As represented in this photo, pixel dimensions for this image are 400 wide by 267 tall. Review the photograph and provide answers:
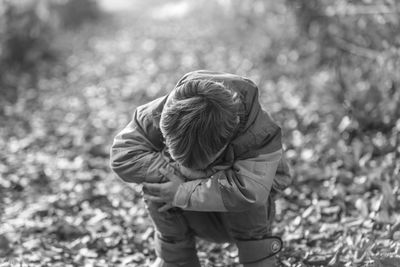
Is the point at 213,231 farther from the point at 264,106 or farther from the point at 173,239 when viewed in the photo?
the point at 264,106

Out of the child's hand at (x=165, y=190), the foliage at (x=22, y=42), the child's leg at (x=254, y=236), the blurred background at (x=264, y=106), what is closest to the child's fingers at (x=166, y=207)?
the child's hand at (x=165, y=190)

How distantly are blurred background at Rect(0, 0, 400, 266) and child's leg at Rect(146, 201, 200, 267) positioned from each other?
16.0 inches

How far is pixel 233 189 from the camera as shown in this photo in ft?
6.98

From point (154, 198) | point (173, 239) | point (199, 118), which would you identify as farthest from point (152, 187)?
point (199, 118)

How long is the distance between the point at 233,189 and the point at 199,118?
298 mm

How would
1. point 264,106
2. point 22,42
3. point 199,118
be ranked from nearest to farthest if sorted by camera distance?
1. point 199,118
2. point 264,106
3. point 22,42

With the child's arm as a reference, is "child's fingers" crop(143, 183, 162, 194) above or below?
below

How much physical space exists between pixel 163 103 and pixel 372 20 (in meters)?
2.89

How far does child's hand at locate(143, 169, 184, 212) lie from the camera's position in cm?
224

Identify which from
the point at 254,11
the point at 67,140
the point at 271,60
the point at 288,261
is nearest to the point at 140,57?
the point at 254,11

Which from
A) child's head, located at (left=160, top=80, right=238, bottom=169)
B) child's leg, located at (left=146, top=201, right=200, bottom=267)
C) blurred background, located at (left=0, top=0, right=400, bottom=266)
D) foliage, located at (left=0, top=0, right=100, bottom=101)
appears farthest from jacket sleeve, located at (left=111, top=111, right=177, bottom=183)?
foliage, located at (left=0, top=0, right=100, bottom=101)

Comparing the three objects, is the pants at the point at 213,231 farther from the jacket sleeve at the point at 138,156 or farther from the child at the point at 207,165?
the jacket sleeve at the point at 138,156

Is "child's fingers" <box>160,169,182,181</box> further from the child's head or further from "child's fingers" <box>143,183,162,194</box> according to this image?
the child's head

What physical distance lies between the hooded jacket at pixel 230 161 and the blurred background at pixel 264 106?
573 mm
